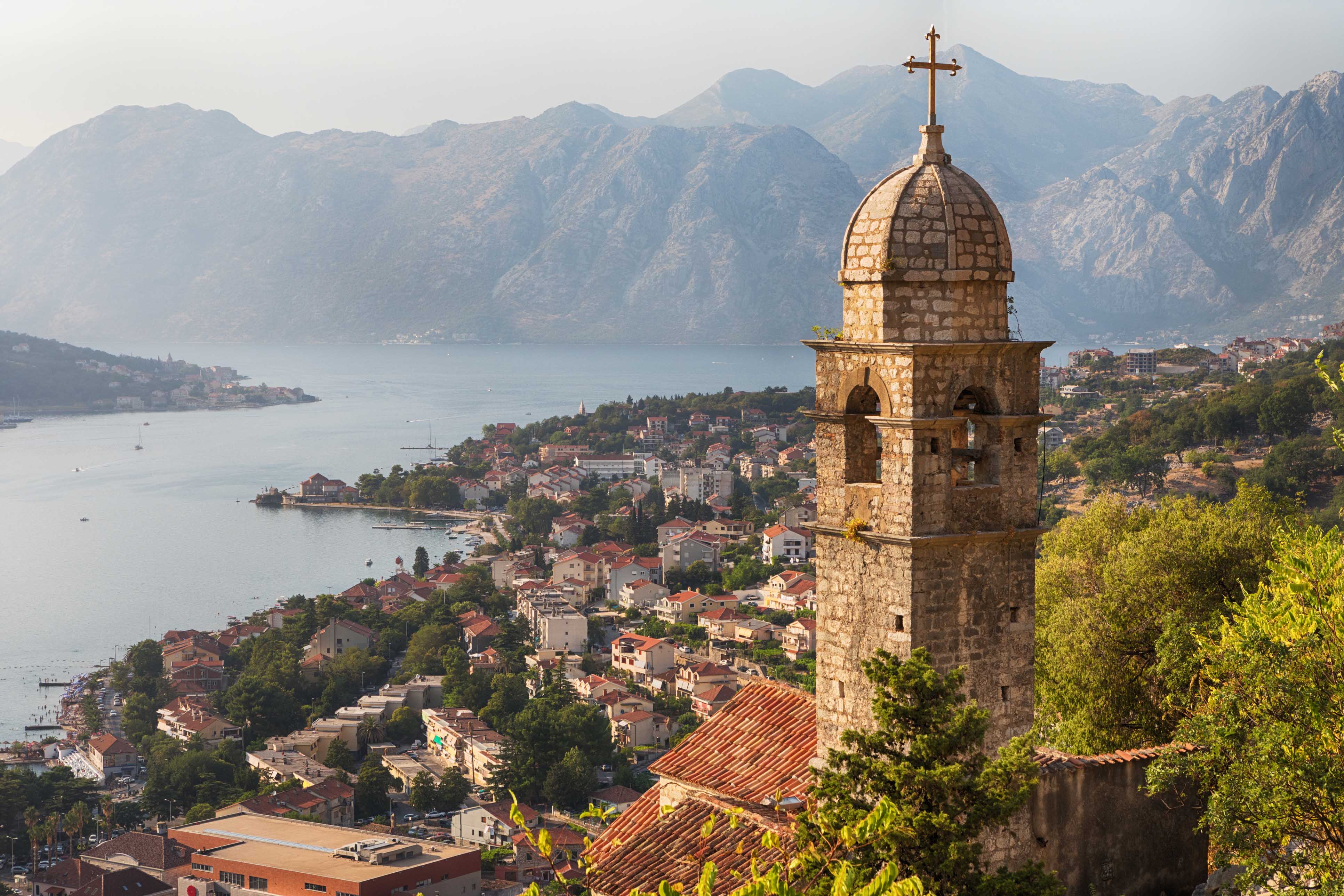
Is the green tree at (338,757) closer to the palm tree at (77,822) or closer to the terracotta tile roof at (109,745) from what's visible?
the palm tree at (77,822)

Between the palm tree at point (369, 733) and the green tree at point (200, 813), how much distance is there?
23.5ft

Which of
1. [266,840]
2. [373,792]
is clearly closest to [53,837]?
[266,840]

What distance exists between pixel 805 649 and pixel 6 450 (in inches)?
4292

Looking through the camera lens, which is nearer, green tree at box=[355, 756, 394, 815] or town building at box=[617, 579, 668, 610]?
green tree at box=[355, 756, 394, 815]

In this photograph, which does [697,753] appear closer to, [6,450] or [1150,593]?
[1150,593]

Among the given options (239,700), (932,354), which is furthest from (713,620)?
(932,354)

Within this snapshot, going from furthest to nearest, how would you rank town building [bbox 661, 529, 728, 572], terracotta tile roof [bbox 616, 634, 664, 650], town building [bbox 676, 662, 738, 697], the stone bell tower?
town building [bbox 661, 529, 728, 572], terracotta tile roof [bbox 616, 634, 664, 650], town building [bbox 676, 662, 738, 697], the stone bell tower

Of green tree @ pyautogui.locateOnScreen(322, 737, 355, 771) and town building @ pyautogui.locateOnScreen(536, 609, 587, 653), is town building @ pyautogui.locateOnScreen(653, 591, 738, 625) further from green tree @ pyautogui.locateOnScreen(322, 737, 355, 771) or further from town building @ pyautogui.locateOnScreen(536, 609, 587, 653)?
green tree @ pyautogui.locateOnScreen(322, 737, 355, 771)

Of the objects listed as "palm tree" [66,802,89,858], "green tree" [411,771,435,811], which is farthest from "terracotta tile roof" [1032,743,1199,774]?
"palm tree" [66,802,89,858]

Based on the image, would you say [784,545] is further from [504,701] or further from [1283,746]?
[1283,746]

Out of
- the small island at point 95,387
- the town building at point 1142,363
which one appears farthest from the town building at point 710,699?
the small island at point 95,387

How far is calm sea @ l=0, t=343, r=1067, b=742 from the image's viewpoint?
225 ft

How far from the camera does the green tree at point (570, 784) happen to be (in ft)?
128

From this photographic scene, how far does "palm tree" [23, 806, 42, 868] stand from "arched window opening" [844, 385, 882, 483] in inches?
1373
